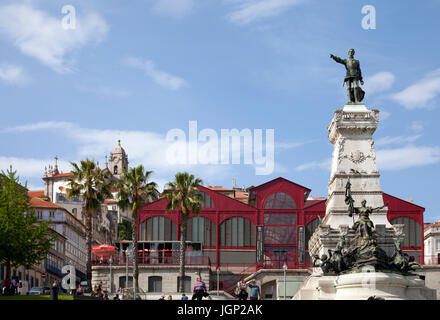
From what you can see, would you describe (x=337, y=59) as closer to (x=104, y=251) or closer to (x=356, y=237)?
(x=356, y=237)

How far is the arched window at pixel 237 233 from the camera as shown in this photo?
7606cm

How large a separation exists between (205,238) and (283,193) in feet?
31.1

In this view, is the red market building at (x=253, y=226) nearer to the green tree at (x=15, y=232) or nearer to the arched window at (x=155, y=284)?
the arched window at (x=155, y=284)

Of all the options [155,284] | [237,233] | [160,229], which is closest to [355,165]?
[155,284]

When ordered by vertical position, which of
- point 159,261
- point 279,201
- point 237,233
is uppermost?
point 279,201

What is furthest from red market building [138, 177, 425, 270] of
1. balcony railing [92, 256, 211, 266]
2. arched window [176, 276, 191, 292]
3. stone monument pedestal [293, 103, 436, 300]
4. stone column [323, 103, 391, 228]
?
stone column [323, 103, 391, 228]

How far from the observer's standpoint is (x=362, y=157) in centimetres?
4728

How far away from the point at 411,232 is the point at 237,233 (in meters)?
17.4

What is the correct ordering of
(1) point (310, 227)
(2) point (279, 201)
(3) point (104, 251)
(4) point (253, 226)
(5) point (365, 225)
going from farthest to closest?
1. (2) point (279, 201)
2. (4) point (253, 226)
3. (1) point (310, 227)
4. (3) point (104, 251)
5. (5) point (365, 225)

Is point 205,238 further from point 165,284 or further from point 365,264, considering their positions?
point 365,264

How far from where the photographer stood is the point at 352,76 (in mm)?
49688

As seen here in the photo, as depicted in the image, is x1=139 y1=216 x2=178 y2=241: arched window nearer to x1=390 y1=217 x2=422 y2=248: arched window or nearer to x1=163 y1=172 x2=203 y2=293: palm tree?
x1=163 y1=172 x2=203 y2=293: palm tree

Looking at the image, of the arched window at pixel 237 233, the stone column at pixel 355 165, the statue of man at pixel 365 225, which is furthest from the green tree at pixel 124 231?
the statue of man at pixel 365 225
